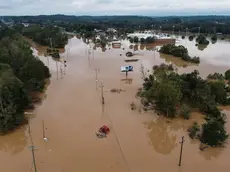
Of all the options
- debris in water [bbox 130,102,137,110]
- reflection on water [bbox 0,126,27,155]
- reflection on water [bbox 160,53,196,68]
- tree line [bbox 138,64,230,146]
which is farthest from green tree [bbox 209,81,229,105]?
reflection on water [bbox 0,126,27,155]

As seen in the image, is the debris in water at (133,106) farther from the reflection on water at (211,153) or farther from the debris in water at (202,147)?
the reflection on water at (211,153)

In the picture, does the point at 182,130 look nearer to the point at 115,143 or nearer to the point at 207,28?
the point at 115,143

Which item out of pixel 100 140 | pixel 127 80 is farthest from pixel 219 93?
pixel 100 140

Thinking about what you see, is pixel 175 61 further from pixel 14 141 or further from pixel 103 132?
pixel 14 141

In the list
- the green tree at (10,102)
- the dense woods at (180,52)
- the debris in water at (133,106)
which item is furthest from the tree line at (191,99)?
the dense woods at (180,52)

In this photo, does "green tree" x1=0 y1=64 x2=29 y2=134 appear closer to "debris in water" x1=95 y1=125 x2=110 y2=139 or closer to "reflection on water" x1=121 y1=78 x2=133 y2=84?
"debris in water" x1=95 y1=125 x2=110 y2=139

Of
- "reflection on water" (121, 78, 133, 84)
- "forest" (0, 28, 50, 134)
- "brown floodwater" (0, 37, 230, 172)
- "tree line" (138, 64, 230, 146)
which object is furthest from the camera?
"reflection on water" (121, 78, 133, 84)
